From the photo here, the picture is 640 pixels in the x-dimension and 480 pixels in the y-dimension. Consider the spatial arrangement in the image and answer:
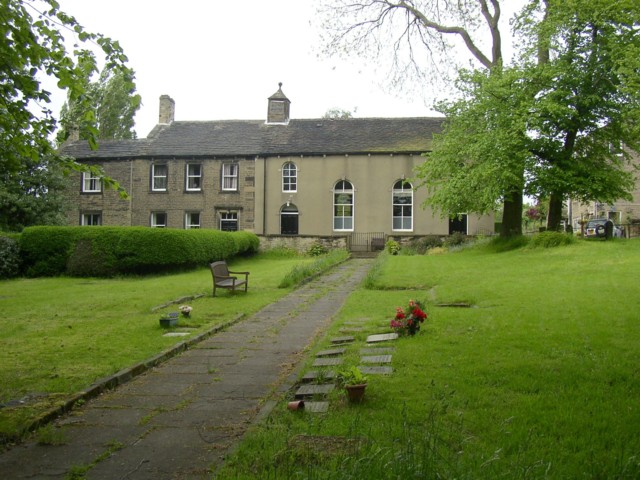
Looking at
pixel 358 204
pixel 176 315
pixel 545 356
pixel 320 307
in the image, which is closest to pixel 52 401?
pixel 176 315

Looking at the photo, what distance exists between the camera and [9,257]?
20625mm

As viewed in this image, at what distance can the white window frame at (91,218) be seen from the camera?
123ft

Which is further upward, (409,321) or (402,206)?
(402,206)

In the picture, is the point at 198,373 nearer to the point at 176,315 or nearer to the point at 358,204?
the point at 176,315

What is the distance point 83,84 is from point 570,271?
15040mm

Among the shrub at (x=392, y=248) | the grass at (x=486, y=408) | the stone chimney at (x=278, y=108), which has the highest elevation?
the stone chimney at (x=278, y=108)

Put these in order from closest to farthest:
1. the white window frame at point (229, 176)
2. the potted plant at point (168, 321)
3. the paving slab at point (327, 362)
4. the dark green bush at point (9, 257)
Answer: the paving slab at point (327, 362), the potted plant at point (168, 321), the dark green bush at point (9, 257), the white window frame at point (229, 176)

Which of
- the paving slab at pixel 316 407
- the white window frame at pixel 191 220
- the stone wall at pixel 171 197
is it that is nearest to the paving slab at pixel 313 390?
the paving slab at pixel 316 407

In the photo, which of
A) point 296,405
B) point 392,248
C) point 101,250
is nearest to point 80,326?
point 296,405

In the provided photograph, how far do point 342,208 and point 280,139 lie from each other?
6.34m

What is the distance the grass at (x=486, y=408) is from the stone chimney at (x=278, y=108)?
29027 millimetres

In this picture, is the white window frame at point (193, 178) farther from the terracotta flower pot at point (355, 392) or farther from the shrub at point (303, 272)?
the terracotta flower pot at point (355, 392)

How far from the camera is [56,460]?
430 cm

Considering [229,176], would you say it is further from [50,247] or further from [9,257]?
[9,257]
